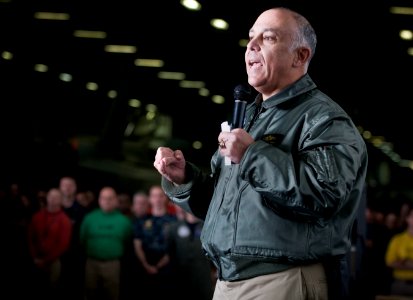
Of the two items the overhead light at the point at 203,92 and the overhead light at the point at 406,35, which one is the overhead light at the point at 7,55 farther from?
the overhead light at the point at 406,35

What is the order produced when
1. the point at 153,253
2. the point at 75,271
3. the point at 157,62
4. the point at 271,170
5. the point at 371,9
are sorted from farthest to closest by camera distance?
1. the point at 157,62
2. the point at 371,9
3. the point at 75,271
4. the point at 153,253
5. the point at 271,170

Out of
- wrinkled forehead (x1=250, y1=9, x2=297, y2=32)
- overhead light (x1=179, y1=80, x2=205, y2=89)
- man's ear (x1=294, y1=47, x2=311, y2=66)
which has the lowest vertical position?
man's ear (x1=294, y1=47, x2=311, y2=66)

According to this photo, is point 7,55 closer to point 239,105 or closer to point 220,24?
point 220,24

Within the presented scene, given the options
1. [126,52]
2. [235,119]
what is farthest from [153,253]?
[126,52]

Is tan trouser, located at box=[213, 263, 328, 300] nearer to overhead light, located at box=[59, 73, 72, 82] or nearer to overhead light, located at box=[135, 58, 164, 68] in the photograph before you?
overhead light, located at box=[135, 58, 164, 68]

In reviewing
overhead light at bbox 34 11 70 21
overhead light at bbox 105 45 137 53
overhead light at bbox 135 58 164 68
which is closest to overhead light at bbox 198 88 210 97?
overhead light at bbox 135 58 164 68

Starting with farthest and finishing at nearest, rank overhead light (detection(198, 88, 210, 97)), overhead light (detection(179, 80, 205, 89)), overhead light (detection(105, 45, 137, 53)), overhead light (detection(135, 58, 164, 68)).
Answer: overhead light (detection(198, 88, 210, 97)) → overhead light (detection(179, 80, 205, 89)) → overhead light (detection(135, 58, 164, 68)) → overhead light (detection(105, 45, 137, 53))

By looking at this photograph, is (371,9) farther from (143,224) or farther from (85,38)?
(85,38)

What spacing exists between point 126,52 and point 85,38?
2.13 meters

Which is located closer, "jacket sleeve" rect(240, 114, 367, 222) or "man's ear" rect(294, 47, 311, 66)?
"jacket sleeve" rect(240, 114, 367, 222)

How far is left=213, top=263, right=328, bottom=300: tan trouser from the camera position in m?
2.39

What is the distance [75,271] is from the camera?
9992 mm

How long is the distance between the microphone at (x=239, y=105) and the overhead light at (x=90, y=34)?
568 inches

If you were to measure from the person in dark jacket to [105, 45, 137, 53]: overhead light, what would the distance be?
53.4ft
